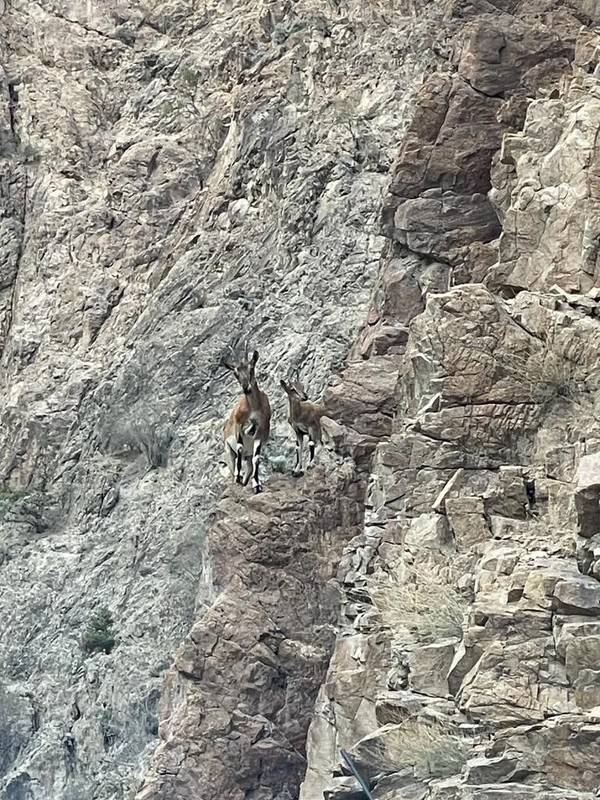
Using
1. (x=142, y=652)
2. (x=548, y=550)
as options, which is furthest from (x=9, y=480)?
(x=548, y=550)

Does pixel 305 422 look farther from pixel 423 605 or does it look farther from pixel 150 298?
pixel 150 298

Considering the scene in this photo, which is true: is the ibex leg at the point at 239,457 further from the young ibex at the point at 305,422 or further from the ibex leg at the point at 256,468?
the young ibex at the point at 305,422

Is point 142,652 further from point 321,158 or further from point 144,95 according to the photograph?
point 144,95

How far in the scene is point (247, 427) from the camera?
19.0m

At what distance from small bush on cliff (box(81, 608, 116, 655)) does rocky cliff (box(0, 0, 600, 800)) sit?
13 cm

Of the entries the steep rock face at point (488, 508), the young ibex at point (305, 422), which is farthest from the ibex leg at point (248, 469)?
the steep rock face at point (488, 508)

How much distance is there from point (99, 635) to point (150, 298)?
916 centimetres

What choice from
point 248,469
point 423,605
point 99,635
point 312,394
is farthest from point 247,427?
point 423,605

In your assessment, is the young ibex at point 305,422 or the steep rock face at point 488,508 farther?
the young ibex at point 305,422

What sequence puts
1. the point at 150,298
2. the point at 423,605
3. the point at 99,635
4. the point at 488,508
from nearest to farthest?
the point at 423,605 → the point at 488,508 → the point at 99,635 → the point at 150,298

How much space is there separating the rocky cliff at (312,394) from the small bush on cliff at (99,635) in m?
0.13

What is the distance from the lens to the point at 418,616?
36.7 ft

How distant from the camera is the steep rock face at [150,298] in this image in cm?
2344

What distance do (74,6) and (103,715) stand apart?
26184mm
